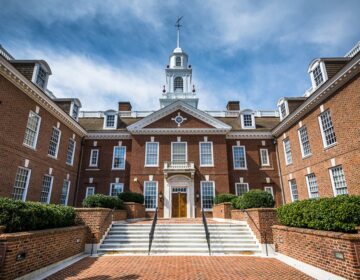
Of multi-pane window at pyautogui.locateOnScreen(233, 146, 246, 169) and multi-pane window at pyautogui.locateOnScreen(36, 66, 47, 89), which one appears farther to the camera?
multi-pane window at pyautogui.locateOnScreen(233, 146, 246, 169)

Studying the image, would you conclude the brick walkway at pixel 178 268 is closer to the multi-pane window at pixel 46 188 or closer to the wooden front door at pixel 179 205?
the multi-pane window at pixel 46 188

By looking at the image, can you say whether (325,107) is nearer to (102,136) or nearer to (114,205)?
(114,205)

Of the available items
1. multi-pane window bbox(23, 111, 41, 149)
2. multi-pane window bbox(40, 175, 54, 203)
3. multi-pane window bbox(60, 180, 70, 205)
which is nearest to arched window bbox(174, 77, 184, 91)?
multi-pane window bbox(60, 180, 70, 205)

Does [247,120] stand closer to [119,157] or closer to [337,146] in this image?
[337,146]

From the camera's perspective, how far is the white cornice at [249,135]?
21.5 m

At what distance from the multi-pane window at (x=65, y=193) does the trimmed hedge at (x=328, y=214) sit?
17.2 m

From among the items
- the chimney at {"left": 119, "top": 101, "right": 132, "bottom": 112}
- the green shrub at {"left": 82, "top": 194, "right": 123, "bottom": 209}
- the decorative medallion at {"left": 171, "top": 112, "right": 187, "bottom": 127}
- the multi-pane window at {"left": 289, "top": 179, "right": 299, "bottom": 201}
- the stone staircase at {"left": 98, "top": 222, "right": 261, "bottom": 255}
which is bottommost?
the stone staircase at {"left": 98, "top": 222, "right": 261, "bottom": 255}

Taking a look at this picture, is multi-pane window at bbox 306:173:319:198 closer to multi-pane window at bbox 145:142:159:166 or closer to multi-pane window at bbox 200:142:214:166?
multi-pane window at bbox 200:142:214:166

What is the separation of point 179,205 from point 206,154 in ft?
17.5

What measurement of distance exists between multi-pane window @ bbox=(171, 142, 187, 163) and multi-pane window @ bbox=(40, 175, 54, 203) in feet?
33.2

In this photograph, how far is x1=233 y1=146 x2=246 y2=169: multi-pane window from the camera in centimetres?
2105

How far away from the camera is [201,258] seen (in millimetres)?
8688

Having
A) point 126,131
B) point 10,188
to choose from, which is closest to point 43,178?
point 10,188

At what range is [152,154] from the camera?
67.4ft
